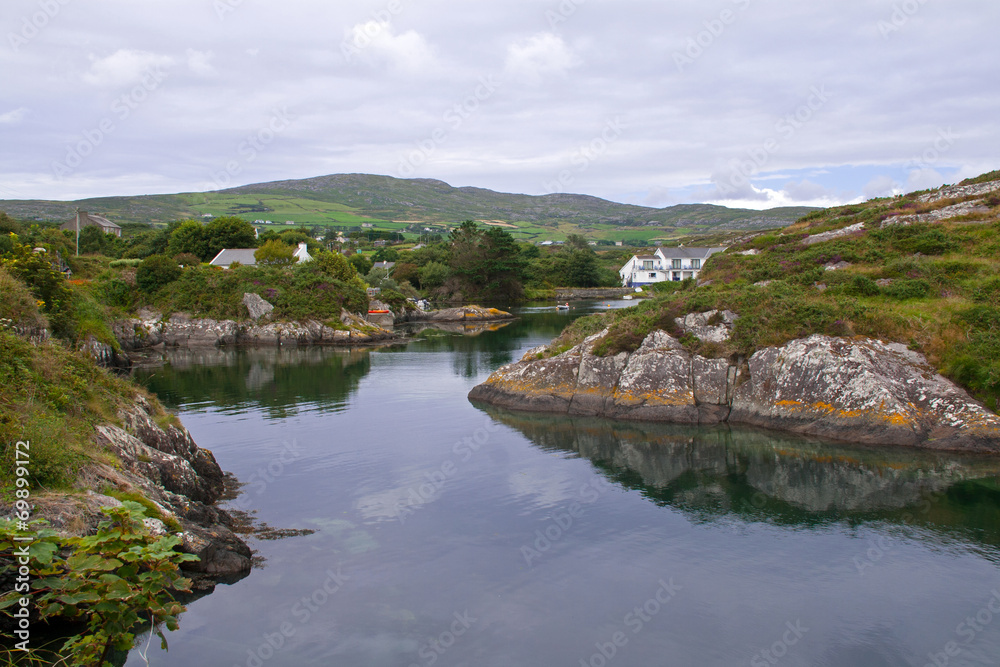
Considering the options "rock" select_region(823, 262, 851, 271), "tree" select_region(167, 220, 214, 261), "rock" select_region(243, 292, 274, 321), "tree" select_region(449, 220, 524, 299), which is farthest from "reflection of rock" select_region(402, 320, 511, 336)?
"rock" select_region(823, 262, 851, 271)

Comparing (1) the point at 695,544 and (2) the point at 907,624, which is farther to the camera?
(1) the point at 695,544

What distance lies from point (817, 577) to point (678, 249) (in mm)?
104008

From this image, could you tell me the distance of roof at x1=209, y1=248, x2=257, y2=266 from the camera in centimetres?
7175

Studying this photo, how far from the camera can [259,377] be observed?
129 ft

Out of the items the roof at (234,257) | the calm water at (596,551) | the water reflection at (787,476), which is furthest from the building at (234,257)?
the water reflection at (787,476)

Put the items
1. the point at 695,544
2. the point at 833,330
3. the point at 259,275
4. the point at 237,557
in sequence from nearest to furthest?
1. the point at 237,557
2. the point at 695,544
3. the point at 833,330
4. the point at 259,275

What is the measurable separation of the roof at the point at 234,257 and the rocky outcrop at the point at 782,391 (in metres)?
52.5

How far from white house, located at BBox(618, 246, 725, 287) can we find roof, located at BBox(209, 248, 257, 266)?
64.8m

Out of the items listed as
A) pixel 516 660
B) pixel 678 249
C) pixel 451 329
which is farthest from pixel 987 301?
pixel 678 249

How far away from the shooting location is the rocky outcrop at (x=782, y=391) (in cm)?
2103

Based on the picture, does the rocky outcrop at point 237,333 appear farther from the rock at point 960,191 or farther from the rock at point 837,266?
the rock at point 960,191

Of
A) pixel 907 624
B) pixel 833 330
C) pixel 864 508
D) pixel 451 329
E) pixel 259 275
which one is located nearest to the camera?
pixel 907 624

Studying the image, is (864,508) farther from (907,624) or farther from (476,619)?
(476,619)

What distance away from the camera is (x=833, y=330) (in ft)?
78.5
